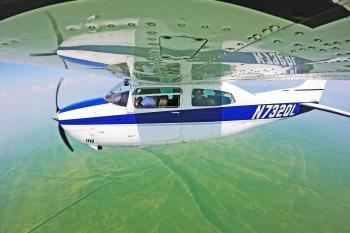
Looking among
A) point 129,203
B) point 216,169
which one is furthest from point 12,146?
point 216,169

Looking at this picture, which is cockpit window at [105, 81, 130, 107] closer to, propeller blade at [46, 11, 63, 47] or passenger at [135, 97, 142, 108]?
passenger at [135, 97, 142, 108]

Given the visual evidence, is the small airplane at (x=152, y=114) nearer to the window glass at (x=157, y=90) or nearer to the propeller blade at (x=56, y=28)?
the window glass at (x=157, y=90)

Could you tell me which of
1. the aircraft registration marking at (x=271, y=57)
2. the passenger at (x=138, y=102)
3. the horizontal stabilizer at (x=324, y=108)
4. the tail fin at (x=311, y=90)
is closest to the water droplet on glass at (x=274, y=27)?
the aircraft registration marking at (x=271, y=57)

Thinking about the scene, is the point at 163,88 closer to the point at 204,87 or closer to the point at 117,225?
the point at 204,87

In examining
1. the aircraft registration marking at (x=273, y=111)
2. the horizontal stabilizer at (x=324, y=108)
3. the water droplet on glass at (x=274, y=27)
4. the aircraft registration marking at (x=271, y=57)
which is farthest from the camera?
the horizontal stabilizer at (x=324, y=108)

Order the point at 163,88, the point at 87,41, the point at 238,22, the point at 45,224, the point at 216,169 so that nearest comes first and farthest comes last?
the point at 238,22
the point at 87,41
the point at 163,88
the point at 45,224
the point at 216,169
